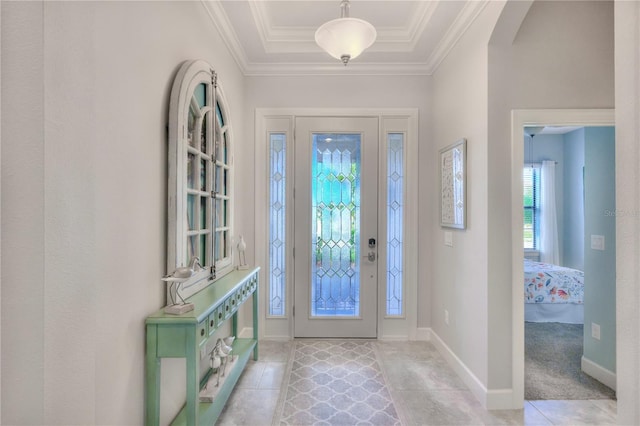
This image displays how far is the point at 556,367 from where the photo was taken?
8.60 ft

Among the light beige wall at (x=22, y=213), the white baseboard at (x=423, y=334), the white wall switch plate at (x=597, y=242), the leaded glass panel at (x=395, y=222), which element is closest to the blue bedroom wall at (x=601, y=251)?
the white wall switch plate at (x=597, y=242)

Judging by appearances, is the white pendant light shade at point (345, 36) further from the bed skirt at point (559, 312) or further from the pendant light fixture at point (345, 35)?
the bed skirt at point (559, 312)

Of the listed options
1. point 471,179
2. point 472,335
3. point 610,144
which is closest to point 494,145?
point 471,179

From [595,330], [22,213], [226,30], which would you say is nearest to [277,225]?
[226,30]

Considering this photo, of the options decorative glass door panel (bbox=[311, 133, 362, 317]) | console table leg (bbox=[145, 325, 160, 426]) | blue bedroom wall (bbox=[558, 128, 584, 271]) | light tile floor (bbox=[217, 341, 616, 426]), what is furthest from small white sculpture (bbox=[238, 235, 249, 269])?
blue bedroom wall (bbox=[558, 128, 584, 271])

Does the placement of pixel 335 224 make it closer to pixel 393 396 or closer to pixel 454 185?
pixel 454 185

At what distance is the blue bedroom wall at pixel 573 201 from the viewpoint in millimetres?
5195

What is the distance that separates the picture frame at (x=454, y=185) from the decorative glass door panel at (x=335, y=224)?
832 mm

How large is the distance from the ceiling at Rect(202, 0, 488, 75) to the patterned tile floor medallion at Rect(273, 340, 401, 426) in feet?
9.23

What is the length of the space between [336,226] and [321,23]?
6.31ft

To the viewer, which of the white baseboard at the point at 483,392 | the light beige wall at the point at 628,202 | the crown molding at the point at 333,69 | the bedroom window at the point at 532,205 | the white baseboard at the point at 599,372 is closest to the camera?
the light beige wall at the point at 628,202

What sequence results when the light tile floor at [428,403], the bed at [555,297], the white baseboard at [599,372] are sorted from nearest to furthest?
1. the light tile floor at [428,403]
2. the white baseboard at [599,372]
3. the bed at [555,297]

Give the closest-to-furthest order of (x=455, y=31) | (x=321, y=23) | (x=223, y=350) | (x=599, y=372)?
1. (x=223, y=350)
2. (x=599, y=372)
3. (x=455, y=31)
4. (x=321, y=23)

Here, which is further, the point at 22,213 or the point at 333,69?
the point at 333,69
